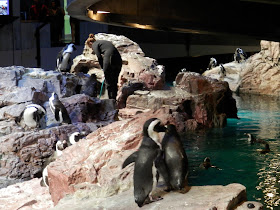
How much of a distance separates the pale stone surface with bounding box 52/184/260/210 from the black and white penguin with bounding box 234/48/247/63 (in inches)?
559

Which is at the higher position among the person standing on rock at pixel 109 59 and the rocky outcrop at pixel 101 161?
the person standing on rock at pixel 109 59

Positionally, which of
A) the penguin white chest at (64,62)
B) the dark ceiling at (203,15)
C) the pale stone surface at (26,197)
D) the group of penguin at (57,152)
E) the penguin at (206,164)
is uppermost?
the dark ceiling at (203,15)

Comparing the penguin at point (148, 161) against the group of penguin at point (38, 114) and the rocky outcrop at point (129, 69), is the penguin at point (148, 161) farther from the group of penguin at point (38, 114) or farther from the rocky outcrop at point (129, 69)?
the rocky outcrop at point (129, 69)

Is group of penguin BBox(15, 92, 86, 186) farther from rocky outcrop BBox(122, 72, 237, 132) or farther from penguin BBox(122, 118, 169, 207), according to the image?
penguin BBox(122, 118, 169, 207)

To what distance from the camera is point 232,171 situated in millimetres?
6367

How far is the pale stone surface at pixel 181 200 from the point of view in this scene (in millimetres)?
3826

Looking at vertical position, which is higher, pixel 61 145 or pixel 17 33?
pixel 17 33

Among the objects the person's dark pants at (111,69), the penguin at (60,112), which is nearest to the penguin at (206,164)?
the penguin at (60,112)

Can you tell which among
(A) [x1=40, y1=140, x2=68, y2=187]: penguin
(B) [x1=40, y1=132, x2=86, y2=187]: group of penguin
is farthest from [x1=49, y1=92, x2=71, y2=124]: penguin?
(A) [x1=40, y1=140, x2=68, y2=187]: penguin

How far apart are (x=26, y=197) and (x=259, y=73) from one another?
43.3 ft

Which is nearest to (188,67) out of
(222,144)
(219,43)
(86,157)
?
(219,43)

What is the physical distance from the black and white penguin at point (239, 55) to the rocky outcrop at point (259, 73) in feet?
0.69

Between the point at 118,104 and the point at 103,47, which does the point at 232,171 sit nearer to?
the point at 103,47

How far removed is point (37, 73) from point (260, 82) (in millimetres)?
9907
